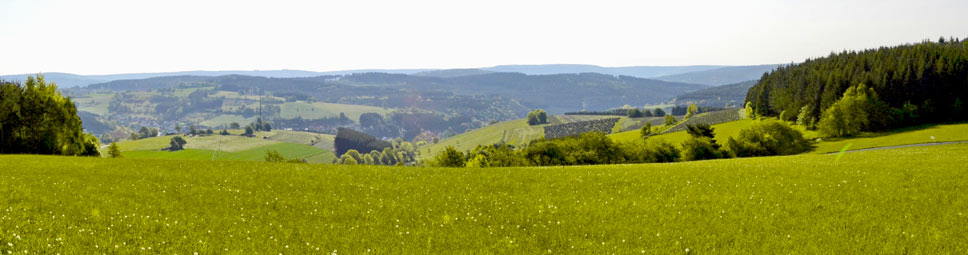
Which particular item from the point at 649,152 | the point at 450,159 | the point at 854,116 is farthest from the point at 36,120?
the point at 854,116

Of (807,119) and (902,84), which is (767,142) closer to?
(807,119)

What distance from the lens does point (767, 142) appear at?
85.6 m

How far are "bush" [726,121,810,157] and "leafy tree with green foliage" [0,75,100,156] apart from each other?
93.1m

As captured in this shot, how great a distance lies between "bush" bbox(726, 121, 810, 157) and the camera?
3297 inches

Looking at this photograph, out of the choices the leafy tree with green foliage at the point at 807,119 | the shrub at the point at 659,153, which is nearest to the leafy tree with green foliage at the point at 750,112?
the leafy tree with green foliage at the point at 807,119

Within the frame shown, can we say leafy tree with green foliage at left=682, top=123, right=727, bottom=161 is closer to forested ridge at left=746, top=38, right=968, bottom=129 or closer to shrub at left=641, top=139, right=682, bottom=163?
shrub at left=641, top=139, right=682, bottom=163

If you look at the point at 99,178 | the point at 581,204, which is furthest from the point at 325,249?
the point at 99,178

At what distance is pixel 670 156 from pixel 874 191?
6676 centimetres

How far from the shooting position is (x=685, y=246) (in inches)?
505

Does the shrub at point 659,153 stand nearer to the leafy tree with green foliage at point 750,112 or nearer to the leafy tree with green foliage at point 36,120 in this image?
the leafy tree with green foliage at point 36,120

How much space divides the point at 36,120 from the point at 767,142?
338ft

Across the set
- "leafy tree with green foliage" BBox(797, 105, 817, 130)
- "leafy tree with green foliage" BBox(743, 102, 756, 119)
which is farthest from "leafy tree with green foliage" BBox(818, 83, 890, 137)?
"leafy tree with green foliage" BBox(743, 102, 756, 119)

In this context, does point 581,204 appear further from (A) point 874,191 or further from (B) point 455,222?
(A) point 874,191

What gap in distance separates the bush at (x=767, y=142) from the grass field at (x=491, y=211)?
62441mm
